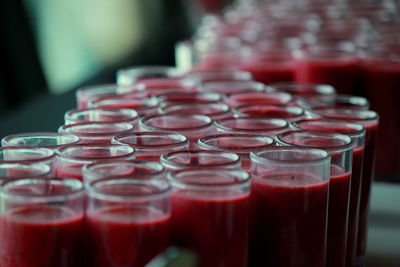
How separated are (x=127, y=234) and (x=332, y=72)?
1254mm

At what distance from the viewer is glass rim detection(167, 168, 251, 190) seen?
A: 3.25 feet

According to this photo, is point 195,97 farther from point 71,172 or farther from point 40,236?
point 40,236

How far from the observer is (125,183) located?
0.99m

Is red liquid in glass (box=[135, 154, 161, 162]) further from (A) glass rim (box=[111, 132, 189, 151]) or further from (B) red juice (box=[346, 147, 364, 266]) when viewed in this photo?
(B) red juice (box=[346, 147, 364, 266])

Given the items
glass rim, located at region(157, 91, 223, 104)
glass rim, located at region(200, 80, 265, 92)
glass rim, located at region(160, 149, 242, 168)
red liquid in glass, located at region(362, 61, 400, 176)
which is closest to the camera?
glass rim, located at region(160, 149, 242, 168)

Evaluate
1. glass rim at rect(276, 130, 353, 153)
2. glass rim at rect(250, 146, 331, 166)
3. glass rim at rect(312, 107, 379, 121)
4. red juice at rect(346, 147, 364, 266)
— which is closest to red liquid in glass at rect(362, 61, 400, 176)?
glass rim at rect(312, 107, 379, 121)

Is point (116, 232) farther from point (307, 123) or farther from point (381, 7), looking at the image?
point (381, 7)

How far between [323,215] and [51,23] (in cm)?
443

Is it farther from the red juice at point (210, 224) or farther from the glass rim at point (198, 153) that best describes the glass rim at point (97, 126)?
the red juice at point (210, 224)

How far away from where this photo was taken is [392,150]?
2035 millimetres

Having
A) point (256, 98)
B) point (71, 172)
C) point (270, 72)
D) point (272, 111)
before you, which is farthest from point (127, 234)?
point (270, 72)

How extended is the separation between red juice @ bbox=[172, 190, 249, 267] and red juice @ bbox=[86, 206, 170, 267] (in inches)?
1.3

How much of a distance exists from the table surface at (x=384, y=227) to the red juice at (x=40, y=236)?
74 cm

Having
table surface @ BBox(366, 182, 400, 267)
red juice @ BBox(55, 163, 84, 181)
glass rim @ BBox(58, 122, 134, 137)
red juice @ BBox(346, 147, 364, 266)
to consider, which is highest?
glass rim @ BBox(58, 122, 134, 137)
